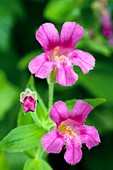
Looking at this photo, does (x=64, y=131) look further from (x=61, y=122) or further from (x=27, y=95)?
(x=27, y=95)

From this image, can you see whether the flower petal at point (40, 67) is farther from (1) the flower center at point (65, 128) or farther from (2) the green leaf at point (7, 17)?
(2) the green leaf at point (7, 17)

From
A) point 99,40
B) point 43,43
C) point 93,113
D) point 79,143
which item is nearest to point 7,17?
point 99,40

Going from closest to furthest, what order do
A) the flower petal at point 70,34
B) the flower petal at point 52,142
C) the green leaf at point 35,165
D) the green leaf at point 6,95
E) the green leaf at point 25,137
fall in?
1. the flower petal at point 52,142
2. the flower petal at point 70,34
3. the green leaf at point 25,137
4. the green leaf at point 35,165
5. the green leaf at point 6,95

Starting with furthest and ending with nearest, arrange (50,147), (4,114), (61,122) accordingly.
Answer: (4,114), (61,122), (50,147)

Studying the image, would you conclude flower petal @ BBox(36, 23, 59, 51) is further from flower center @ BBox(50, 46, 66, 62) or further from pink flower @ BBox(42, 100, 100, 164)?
pink flower @ BBox(42, 100, 100, 164)

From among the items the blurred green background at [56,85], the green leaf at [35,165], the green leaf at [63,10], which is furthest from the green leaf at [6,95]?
the green leaf at [35,165]

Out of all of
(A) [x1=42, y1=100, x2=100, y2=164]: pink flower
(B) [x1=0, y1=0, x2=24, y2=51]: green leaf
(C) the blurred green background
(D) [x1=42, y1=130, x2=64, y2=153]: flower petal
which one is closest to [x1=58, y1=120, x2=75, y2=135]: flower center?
(A) [x1=42, y1=100, x2=100, y2=164]: pink flower
